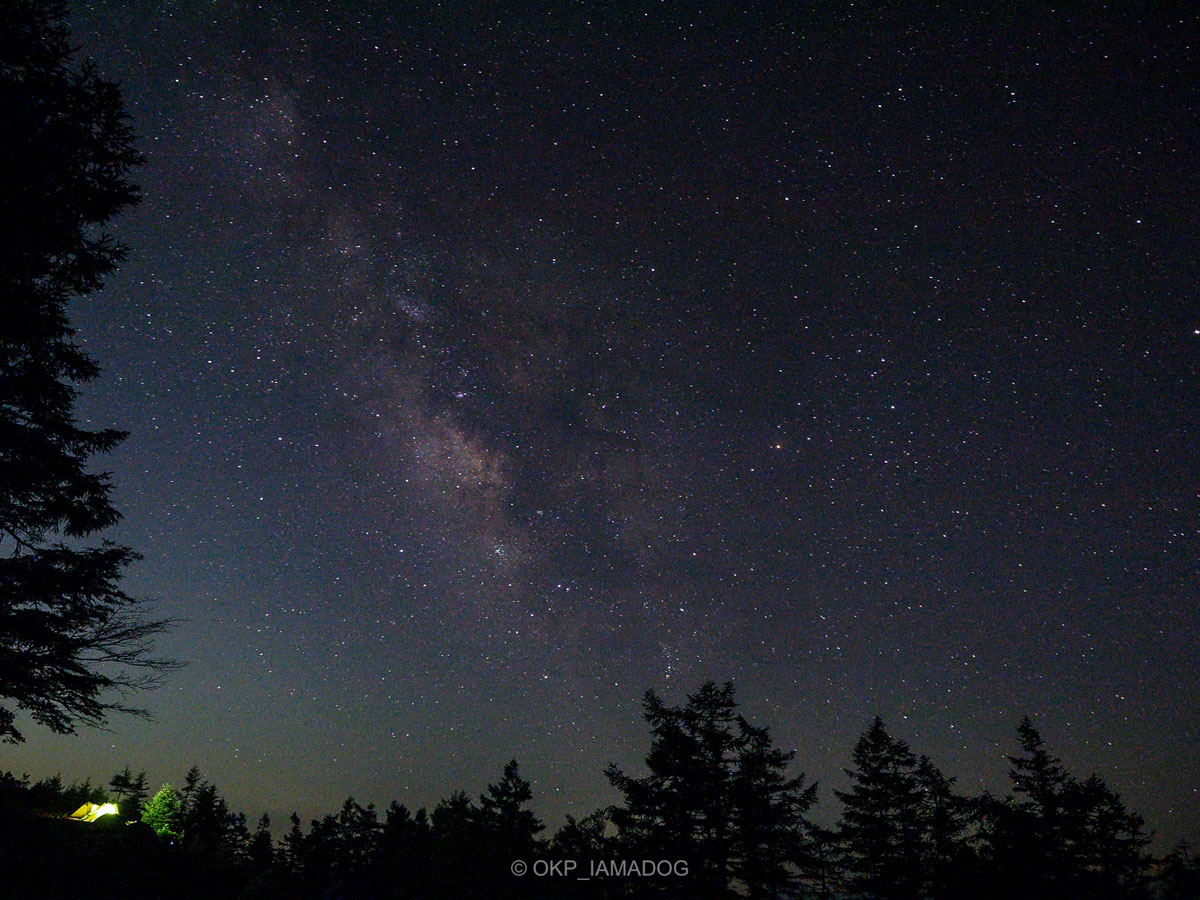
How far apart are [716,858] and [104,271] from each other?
21851mm

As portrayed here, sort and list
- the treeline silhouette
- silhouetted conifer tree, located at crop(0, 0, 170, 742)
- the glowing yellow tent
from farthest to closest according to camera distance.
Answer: the glowing yellow tent < the treeline silhouette < silhouetted conifer tree, located at crop(0, 0, 170, 742)

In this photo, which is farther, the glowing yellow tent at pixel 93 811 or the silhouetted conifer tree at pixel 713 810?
the glowing yellow tent at pixel 93 811

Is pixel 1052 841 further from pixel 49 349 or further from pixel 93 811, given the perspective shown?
pixel 93 811

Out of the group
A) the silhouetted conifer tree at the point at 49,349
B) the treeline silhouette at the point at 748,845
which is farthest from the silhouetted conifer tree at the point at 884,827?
the silhouetted conifer tree at the point at 49,349

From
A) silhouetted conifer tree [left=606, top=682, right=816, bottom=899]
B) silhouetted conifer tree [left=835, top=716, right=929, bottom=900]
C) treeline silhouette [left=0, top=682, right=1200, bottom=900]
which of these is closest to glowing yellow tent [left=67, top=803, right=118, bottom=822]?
treeline silhouette [left=0, top=682, right=1200, bottom=900]

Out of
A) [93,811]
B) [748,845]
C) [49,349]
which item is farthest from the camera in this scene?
[93,811]

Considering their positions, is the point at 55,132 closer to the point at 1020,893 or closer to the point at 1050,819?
the point at 1020,893

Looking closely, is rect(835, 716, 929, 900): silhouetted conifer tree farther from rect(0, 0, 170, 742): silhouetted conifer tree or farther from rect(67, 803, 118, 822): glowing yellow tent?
rect(67, 803, 118, 822): glowing yellow tent

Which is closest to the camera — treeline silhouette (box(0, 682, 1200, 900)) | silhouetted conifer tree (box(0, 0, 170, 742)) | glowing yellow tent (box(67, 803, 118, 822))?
silhouetted conifer tree (box(0, 0, 170, 742))

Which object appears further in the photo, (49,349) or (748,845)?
(748,845)

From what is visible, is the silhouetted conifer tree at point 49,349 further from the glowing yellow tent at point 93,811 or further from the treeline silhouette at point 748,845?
the glowing yellow tent at point 93,811

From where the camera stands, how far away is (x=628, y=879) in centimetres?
1775

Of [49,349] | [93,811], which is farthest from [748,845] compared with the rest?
[93,811]

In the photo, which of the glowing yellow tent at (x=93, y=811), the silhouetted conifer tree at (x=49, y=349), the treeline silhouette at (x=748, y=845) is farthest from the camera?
the glowing yellow tent at (x=93, y=811)
